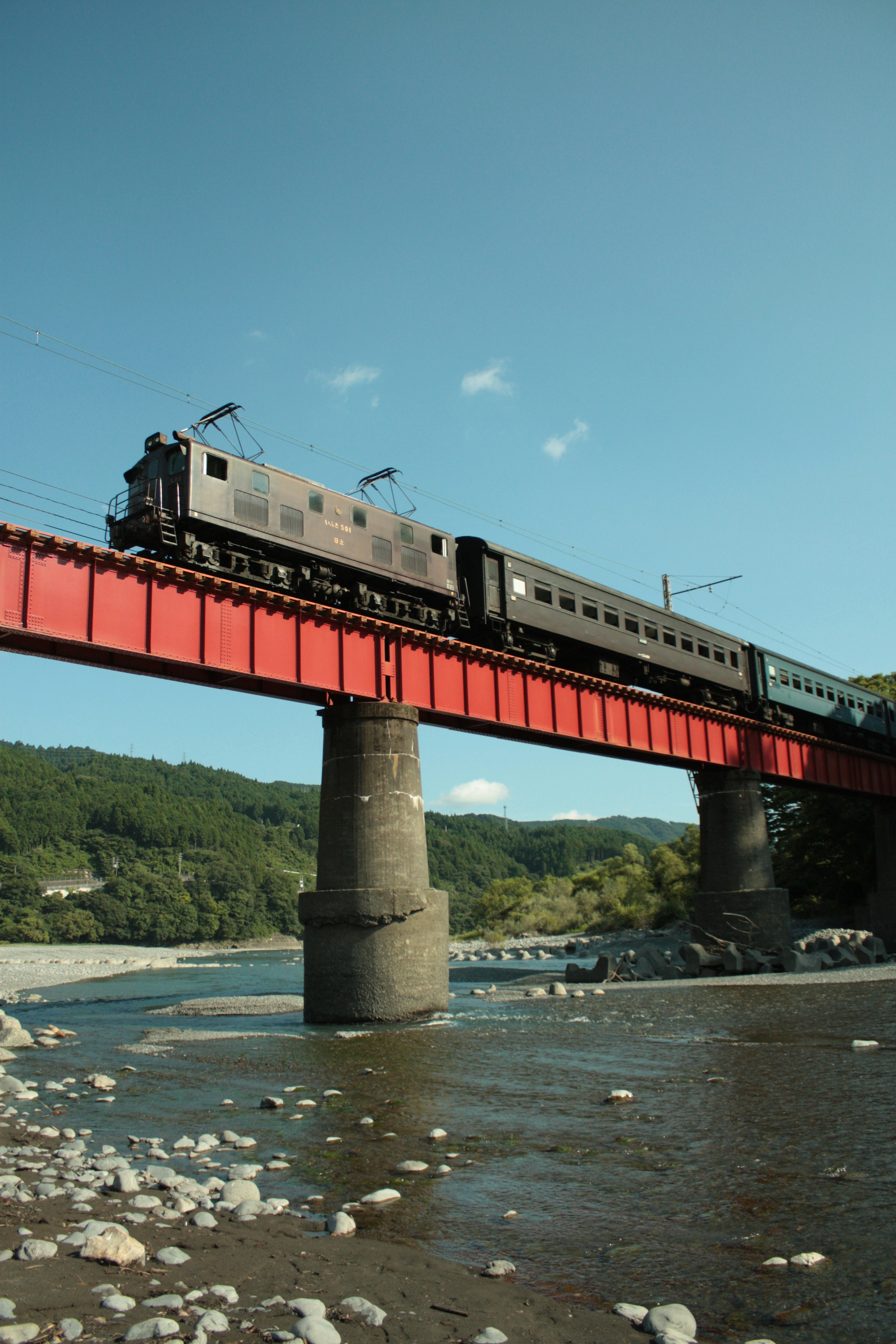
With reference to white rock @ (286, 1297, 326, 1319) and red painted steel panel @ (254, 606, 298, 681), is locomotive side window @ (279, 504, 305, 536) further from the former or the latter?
white rock @ (286, 1297, 326, 1319)

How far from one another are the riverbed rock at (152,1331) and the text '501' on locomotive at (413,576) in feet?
61.2

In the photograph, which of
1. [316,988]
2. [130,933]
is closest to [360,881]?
[316,988]

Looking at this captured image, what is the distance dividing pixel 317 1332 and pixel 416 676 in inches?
782

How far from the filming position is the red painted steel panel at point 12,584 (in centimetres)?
1720

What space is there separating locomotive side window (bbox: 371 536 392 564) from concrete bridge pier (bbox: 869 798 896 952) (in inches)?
1284

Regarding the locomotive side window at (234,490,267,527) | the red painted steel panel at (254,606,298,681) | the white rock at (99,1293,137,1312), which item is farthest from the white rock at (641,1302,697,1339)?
the locomotive side window at (234,490,267,527)

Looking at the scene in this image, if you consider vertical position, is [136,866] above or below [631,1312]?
above

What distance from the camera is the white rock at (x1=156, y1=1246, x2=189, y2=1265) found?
17.8 feet

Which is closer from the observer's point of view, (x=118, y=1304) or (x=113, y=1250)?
(x=118, y=1304)

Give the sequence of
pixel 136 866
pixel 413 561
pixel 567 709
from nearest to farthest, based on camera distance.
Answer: pixel 413 561 < pixel 567 709 < pixel 136 866

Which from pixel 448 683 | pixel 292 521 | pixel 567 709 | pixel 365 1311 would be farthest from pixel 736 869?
pixel 365 1311

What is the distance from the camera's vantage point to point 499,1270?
18.1ft

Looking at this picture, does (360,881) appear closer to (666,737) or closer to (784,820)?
(666,737)

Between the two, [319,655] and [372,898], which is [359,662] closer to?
[319,655]
